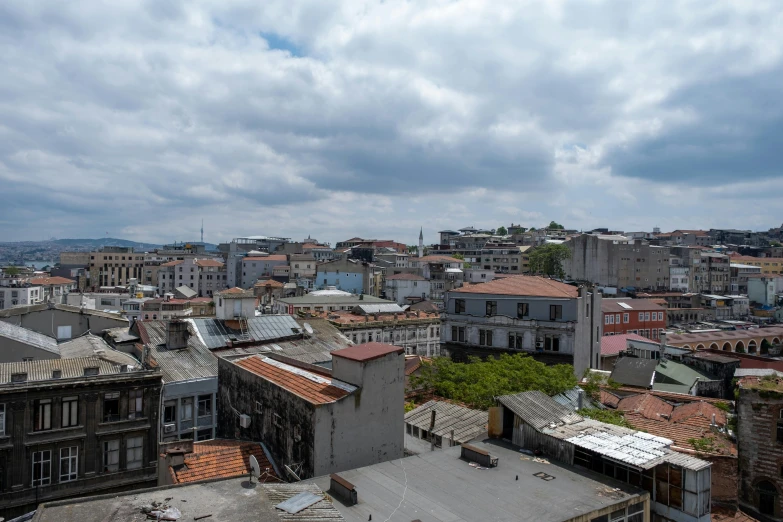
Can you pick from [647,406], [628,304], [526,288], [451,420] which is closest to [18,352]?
[451,420]

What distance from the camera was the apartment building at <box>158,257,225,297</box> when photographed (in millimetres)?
132625

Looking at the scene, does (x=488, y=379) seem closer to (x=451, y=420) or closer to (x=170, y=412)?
(x=451, y=420)

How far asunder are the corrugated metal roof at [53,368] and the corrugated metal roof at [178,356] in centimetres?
406

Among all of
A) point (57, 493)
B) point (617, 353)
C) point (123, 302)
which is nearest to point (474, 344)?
point (617, 353)

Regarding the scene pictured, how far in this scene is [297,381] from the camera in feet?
57.6

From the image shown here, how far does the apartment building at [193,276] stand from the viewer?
132625mm

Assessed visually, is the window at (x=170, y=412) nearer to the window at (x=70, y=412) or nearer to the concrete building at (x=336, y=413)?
the window at (x=70, y=412)

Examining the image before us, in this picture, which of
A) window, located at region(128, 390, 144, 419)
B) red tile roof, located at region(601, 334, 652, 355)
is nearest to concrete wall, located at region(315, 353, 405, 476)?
window, located at region(128, 390, 144, 419)

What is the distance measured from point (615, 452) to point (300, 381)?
9.57 meters

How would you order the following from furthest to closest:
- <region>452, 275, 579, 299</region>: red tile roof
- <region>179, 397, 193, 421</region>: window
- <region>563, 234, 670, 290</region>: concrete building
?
<region>563, 234, 670, 290</region>: concrete building → <region>452, 275, 579, 299</region>: red tile roof → <region>179, 397, 193, 421</region>: window

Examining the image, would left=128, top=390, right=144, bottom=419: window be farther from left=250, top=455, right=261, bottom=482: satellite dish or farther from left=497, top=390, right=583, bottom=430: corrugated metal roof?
left=497, top=390, right=583, bottom=430: corrugated metal roof

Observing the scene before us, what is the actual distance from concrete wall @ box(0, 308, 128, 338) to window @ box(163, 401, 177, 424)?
1526 centimetres

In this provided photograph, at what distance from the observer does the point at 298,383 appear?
17.3 m

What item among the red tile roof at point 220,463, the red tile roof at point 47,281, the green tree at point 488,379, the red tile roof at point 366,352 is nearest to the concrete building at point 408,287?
the red tile roof at point 47,281
